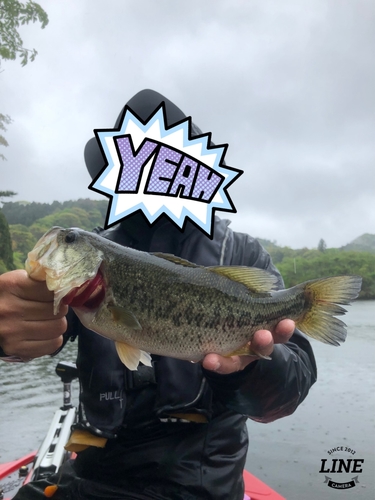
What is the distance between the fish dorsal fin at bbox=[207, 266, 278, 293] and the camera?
7.27 ft

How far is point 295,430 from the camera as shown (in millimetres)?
9531

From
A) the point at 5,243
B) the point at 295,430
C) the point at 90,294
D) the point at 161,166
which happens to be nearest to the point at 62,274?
the point at 90,294

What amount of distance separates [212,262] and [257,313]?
2.63 feet

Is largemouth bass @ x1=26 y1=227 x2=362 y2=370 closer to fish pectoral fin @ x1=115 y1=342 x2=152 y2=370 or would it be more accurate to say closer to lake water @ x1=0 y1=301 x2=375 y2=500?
fish pectoral fin @ x1=115 y1=342 x2=152 y2=370

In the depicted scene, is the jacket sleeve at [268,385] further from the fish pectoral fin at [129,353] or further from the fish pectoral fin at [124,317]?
the fish pectoral fin at [124,317]

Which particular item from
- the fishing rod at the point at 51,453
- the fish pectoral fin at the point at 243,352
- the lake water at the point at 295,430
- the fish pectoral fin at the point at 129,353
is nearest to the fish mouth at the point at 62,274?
the fish pectoral fin at the point at 129,353

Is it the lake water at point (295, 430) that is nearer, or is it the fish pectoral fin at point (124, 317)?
the fish pectoral fin at point (124, 317)

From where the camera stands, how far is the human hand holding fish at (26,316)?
1913 millimetres

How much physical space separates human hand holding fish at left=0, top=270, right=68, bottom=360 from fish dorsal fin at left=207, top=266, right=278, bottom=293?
808 mm

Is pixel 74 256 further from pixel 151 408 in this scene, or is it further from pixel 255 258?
pixel 255 258

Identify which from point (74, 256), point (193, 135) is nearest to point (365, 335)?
point (193, 135)

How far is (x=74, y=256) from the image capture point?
2.02m

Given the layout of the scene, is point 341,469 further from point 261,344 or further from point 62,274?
point 62,274

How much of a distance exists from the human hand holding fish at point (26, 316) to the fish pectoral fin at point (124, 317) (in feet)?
0.74
